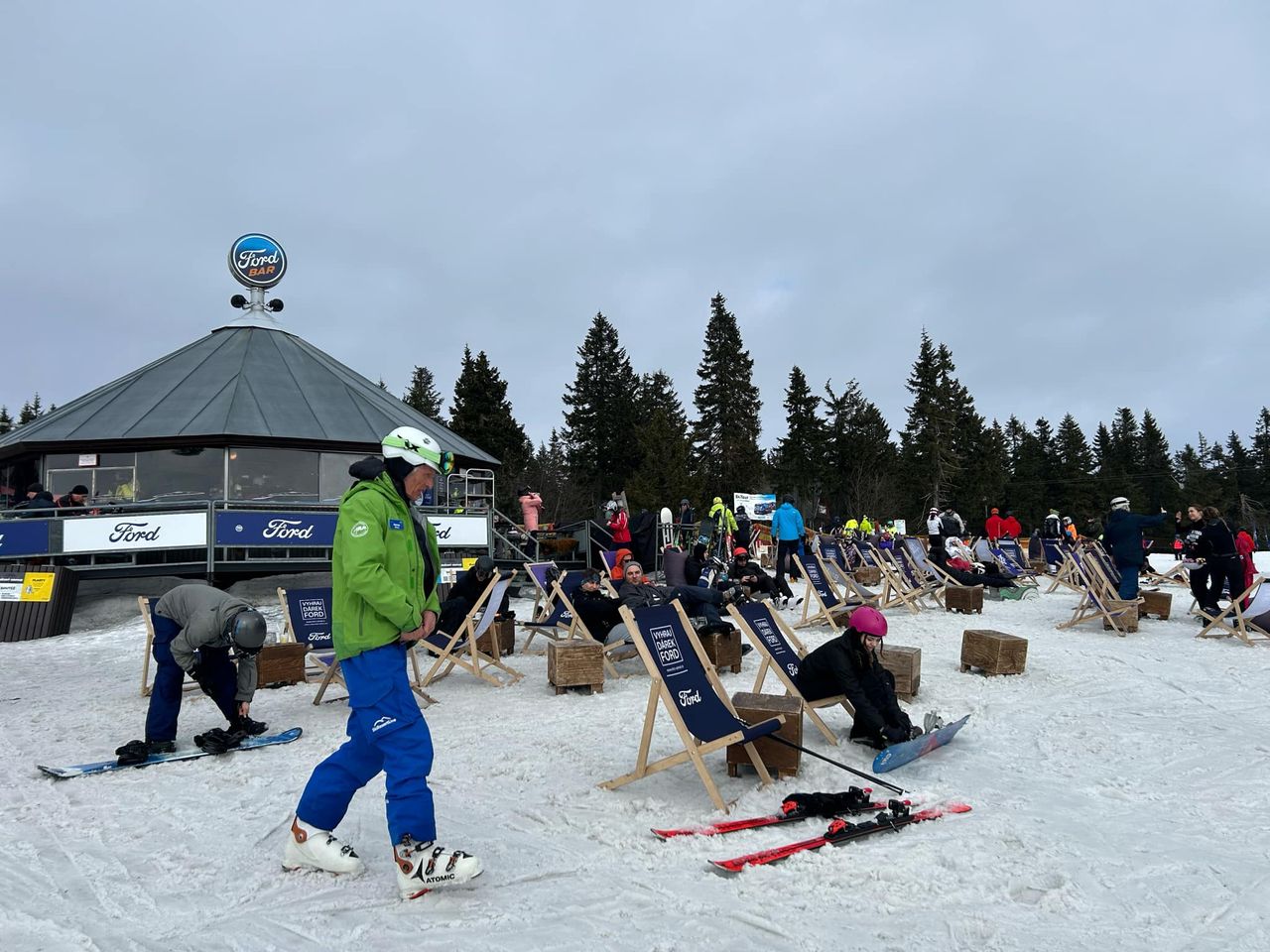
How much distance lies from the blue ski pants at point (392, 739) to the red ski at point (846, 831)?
1193mm

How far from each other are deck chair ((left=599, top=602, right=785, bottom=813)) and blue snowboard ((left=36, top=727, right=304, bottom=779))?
2.34 m

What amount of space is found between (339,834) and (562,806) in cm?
103

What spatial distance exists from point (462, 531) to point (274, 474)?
188 inches

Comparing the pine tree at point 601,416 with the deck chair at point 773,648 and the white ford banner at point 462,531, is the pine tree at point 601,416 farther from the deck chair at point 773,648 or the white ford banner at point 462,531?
the deck chair at point 773,648

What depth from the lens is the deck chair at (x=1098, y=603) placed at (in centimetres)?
974

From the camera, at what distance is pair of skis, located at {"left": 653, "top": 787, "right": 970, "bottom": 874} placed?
322cm

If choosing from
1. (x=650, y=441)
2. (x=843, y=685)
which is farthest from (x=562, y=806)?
(x=650, y=441)

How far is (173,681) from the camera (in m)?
4.95

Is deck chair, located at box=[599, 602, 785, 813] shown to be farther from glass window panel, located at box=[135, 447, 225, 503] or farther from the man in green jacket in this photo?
glass window panel, located at box=[135, 447, 225, 503]

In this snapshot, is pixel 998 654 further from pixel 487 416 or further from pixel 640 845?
pixel 487 416

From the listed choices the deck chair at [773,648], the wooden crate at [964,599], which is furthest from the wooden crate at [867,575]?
the deck chair at [773,648]

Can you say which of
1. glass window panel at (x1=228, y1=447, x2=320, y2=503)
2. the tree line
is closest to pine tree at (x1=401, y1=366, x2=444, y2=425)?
the tree line

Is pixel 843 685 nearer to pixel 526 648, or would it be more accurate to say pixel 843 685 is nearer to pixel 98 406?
pixel 526 648

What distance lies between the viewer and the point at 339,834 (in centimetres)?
350
